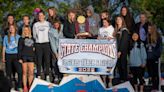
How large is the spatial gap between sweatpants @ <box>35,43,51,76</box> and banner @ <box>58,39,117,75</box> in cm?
49

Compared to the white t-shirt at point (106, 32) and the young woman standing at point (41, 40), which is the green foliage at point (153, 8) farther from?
the young woman standing at point (41, 40)

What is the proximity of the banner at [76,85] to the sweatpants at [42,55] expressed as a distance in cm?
58

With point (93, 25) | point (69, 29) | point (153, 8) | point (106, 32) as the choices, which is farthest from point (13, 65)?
point (153, 8)

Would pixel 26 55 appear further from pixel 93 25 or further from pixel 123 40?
pixel 123 40

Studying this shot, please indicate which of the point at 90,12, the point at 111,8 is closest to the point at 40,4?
the point at 111,8

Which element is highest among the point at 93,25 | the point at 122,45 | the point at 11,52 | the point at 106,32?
the point at 93,25

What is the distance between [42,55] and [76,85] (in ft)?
3.97

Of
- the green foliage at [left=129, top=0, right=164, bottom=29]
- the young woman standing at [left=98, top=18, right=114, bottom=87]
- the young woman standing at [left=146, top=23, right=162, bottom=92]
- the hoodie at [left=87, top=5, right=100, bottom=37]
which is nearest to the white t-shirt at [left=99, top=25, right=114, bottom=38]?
the young woman standing at [left=98, top=18, right=114, bottom=87]

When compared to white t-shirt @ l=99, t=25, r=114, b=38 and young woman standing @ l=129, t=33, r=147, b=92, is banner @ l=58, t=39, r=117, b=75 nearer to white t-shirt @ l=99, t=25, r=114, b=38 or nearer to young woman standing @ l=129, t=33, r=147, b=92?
white t-shirt @ l=99, t=25, r=114, b=38

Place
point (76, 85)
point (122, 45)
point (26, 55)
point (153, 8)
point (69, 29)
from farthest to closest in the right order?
1. point (153, 8)
2. point (69, 29)
3. point (122, 45)
4. point (26, 55)
5. point (76, 85)

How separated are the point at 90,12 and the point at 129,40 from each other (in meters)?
1.23

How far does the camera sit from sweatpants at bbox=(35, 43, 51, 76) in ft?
36.9

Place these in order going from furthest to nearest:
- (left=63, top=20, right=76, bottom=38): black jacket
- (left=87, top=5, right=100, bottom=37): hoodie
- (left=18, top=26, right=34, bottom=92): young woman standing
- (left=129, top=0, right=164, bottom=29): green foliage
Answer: (left=129, top=0, right=164, bottom=29): green foliage, (left=87, top=5, right=100, bottom=37): hoodie, (left=63, top=20, right=76, bottom=38): black jacket, (left=18, top=26, right=34, bottom=92): young woman standing

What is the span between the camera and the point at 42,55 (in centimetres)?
1133
